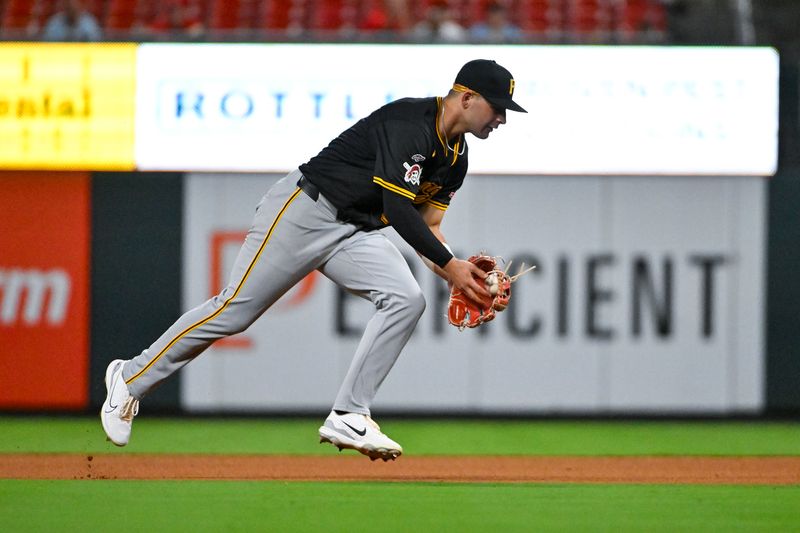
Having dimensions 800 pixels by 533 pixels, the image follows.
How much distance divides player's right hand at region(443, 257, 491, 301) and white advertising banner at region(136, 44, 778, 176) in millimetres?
3913

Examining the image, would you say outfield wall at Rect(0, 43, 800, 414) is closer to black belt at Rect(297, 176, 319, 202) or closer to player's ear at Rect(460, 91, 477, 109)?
black belt at Rect(297, 176, 319, 202)

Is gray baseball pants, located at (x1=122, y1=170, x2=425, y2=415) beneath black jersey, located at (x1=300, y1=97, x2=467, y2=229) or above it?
beneath

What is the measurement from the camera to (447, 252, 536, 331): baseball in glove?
5.17 meters

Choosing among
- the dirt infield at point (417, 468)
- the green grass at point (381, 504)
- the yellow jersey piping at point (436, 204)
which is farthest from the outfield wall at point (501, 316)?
the yellow jersey piping at point (436, 204)

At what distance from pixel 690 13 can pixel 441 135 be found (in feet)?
21.8

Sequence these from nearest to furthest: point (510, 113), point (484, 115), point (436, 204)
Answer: point (484, 115) → point (436, 204) → point (510, 113)

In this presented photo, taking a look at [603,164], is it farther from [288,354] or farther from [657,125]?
[288,354]

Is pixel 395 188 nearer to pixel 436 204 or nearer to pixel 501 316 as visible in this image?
pixel 436 204

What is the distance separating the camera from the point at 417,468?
621 centimetres

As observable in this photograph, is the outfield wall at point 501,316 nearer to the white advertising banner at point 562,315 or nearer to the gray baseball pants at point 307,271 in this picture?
the white advertising banner at point 562,315

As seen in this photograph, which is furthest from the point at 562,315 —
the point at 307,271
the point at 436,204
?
the point at 307,271

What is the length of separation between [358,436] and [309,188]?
108cm

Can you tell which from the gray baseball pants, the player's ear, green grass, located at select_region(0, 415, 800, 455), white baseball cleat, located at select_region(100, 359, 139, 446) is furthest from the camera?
green grass, located at select_region(0, 415, 800, 455)

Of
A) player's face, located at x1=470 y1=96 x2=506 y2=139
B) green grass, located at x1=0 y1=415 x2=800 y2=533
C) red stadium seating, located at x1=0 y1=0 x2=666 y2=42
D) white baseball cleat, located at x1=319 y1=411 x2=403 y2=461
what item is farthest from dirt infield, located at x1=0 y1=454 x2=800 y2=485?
red stadium seating, located at x1=0 y1=0 x2=666 y2=42
